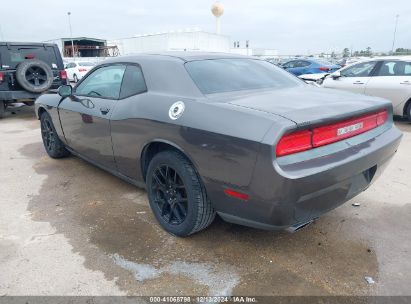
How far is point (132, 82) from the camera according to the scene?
3363 millimetres

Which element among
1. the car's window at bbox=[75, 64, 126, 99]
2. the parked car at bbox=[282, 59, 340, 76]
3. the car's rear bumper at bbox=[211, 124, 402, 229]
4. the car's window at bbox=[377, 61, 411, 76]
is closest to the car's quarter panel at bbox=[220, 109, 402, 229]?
the car's rear bumper at bbox=[211, 124, 402, 229]

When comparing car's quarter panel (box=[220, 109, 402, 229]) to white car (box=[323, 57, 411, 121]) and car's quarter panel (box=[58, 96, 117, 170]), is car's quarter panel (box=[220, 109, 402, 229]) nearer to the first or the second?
Result: car's quarter panel (box=[58, 96, 117, 170])

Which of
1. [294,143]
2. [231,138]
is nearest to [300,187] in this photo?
[294,143]

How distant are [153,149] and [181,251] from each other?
917 mm

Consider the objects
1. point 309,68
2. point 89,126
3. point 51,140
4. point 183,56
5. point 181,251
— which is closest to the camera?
point 181,251

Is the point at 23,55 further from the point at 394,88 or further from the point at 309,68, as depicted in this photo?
the point at 309,68

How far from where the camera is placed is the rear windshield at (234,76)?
2.93 meters

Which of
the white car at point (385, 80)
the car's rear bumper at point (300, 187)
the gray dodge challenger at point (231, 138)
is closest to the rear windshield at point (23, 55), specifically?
the gray dodge challenger at point (231, 138)

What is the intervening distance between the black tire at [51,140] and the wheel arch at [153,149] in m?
2.36

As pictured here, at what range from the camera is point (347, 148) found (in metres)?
2.45

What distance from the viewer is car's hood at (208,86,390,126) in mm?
2282

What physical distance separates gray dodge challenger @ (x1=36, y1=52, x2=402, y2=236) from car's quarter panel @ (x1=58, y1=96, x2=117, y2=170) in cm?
2

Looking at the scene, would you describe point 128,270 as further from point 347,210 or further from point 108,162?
point 347,210

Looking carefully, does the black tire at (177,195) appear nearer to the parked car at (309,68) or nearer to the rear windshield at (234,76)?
the rear windshield at (234,76)
